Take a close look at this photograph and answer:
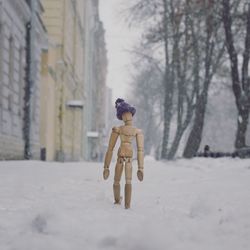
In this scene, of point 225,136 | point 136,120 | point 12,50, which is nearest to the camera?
point 12,50

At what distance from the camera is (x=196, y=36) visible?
1927cm

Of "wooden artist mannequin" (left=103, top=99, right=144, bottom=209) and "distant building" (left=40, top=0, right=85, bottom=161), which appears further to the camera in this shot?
"distant building" (left=40, top=0, right=85, bottom=161)

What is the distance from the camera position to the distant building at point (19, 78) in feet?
41.4

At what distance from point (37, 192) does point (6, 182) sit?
106cm

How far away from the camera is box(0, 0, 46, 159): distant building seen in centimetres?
1263

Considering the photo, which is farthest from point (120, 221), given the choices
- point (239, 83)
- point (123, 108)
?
point (239, 83)

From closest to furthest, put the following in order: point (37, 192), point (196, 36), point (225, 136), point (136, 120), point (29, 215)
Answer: point (29, 215) → point (37, 192) → point (196, 36) → point (136, 120) → point (225, 136)

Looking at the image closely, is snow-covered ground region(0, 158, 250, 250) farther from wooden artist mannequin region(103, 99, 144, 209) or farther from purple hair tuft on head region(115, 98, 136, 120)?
purple hair tuft on head region(115, 98, 136, 120)

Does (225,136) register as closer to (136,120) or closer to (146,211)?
(136,120)

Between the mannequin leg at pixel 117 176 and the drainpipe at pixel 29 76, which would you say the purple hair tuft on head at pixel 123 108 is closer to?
the mannequin leg at pixel 117 176

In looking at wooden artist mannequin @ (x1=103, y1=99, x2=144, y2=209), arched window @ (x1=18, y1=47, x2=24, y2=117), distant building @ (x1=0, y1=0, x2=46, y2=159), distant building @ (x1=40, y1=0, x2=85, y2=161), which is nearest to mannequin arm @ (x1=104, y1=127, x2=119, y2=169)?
wooden artist mannequin @ (x1=103, y1=99, x2=144, y2=209)

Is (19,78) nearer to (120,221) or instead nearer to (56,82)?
(56,82)

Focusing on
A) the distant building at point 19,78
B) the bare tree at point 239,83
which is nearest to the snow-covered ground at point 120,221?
the distant building at point 19,78

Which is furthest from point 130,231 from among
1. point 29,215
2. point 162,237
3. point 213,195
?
point 213,195
